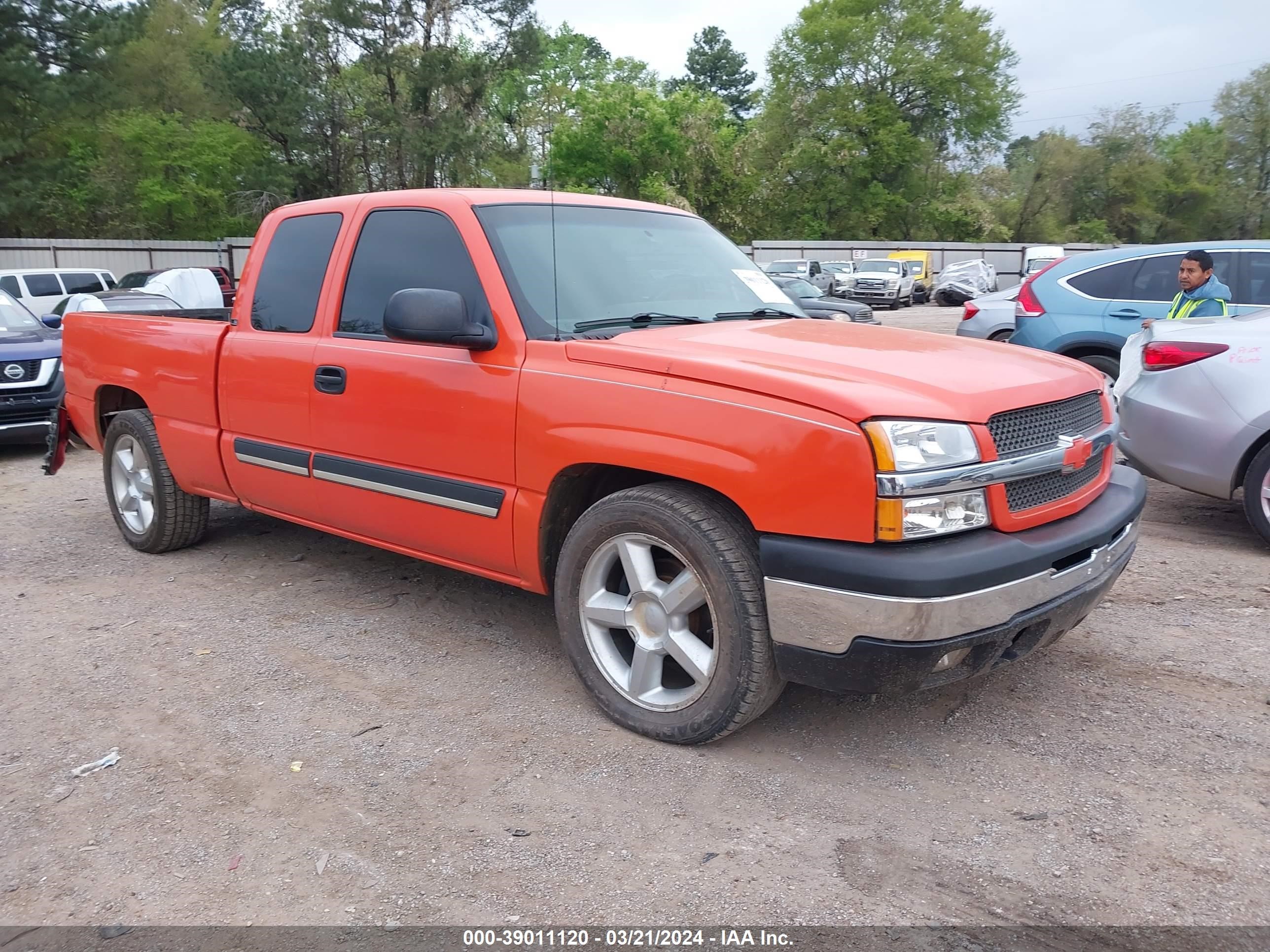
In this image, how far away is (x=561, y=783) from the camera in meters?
3.16

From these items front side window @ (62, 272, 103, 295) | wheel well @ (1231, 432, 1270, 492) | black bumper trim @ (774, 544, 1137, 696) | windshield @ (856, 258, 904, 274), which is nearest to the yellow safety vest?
wheel well @ (1231, 432, 1270, 492)

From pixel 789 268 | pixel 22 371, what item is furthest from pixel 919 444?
pixel 789 268

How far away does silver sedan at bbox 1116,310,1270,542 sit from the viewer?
526 centimetres

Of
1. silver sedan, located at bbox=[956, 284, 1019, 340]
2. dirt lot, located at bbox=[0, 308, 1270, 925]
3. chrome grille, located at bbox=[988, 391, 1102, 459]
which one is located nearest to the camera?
dirt lot, located at bbox=[0, 308, 1270, 925]

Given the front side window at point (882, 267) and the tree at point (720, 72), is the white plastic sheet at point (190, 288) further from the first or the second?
the tree at point (720, 72)

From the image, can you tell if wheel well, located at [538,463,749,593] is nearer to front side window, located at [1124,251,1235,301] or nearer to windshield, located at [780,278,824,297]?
front side window, located at [1124,251,1235,301]

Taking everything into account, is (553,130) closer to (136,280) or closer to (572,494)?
(136,280)

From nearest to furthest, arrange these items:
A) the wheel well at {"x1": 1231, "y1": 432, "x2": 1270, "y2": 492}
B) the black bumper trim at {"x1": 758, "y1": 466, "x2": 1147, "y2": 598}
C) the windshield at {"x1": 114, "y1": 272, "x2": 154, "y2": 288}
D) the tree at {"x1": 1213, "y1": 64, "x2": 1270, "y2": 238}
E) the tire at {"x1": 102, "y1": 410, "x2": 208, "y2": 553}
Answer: the black bumper trim at {"x1": 758, "y1": 466, "x2": 1147, "y2": 598}, the wheel well at {"x1": 1231, "y1": 432, "x2": 1270, "y2": 492}, the tire at {"x1": 102, "y1": 410, "x2": 208, "y2": 553}, the windshield at {"x1": 114, "y1": 272, "x2": 154, "y2": 288}, the tree at {"x1": 1213, "y1": 64, "x2": 1270, "y2": 238}

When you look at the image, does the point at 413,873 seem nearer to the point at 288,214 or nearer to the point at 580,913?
the point at 580,913

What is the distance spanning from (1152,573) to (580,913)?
12.6 feet

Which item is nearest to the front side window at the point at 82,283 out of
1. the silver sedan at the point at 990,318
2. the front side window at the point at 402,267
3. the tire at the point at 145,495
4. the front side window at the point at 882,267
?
the tire at the point at 145,495

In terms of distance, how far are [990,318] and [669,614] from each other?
8.52m

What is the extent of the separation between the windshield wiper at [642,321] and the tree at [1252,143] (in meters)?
67.7

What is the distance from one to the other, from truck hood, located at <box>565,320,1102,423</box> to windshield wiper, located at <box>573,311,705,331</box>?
0.08 m
